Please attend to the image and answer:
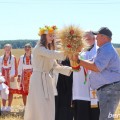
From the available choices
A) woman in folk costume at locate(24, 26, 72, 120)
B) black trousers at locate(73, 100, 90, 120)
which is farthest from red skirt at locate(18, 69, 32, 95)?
black trousers at locate(73, 100, 90, 120)

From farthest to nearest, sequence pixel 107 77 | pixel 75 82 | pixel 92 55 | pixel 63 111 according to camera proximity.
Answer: pixel 63 111
pixel 75 82
pixel 92 55
pixel 107 77

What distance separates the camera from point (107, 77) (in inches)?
225

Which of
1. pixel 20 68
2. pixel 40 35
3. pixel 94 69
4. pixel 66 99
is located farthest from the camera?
pixel 20 68

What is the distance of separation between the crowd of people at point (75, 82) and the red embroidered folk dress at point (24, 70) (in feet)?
12.9

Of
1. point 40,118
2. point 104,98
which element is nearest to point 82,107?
point 40,118

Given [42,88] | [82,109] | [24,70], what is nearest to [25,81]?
[24,70]

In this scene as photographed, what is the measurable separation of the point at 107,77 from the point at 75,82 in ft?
4.70

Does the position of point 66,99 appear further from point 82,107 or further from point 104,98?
point 104,98

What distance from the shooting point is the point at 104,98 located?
5.80 m

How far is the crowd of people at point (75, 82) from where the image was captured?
5.73 metres

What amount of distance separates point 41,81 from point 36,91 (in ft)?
0.62

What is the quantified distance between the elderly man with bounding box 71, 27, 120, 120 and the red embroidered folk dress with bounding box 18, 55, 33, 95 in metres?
6.02

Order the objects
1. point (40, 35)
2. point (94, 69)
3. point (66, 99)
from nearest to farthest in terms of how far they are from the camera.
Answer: point (94, 69) → point (40, 35) → point (66, 99)

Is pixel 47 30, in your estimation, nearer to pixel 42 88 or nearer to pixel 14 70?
pixel 42 88
